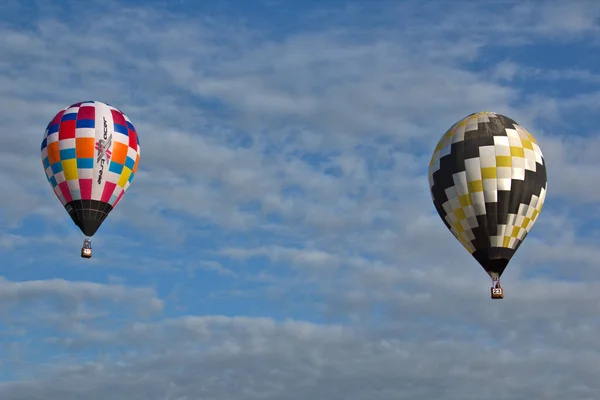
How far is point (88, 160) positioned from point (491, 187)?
20.2 meters

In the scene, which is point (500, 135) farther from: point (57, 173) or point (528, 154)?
point (57, 173)

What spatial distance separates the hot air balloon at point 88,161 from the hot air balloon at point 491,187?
16.2 m

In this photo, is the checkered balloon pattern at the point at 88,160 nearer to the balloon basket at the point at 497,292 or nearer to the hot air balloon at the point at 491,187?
the hot air balloon at the point at 491,187

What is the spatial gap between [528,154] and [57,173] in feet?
78.3

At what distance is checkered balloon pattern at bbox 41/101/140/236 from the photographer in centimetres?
6631

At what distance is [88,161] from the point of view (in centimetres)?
6644

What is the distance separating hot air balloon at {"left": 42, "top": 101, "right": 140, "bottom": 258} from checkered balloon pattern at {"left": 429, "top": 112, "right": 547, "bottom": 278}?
16.2 meters

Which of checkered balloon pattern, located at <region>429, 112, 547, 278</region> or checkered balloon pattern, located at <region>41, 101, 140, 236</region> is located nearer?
checkered balloon pattern, located at <region>429, 112, 547, 278</region>

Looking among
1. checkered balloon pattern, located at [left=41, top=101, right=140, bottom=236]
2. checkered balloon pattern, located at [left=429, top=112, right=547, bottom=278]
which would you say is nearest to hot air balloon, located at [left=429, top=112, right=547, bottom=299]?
checkered balloon pattern, located at [left=429, top=112, right=547, bottom=278]

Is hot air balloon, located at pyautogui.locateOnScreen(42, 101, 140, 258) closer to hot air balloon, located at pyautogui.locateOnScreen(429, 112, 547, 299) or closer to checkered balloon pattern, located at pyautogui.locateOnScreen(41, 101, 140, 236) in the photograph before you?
checkered balloon pattern, located at pyautogui.locateOnScreen(41, 101, 140, 236)

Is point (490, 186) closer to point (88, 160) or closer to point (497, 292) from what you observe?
point (497, 292)

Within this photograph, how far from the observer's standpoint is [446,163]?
221ft

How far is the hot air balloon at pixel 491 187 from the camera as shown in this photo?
65.5m

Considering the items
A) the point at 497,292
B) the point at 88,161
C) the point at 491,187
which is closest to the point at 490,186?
the point at 491,187
